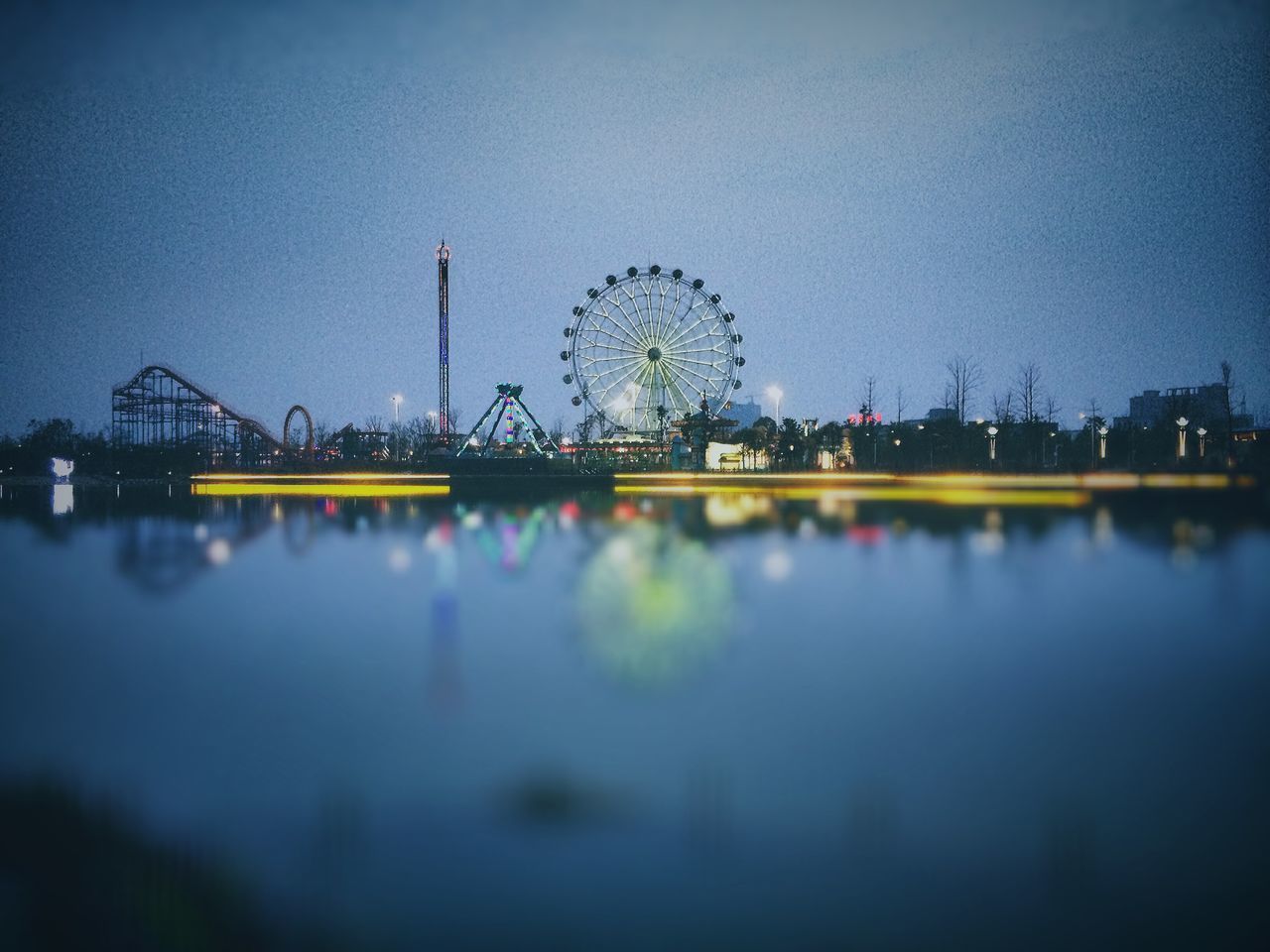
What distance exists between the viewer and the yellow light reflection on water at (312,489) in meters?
44.0

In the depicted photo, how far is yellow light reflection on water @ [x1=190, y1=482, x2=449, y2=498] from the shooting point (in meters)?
44.0

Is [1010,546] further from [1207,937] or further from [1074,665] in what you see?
[1207,937]

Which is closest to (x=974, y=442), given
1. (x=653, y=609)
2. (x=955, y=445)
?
(x=955, y=445)

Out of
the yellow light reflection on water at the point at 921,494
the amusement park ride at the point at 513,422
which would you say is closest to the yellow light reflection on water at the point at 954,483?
the yellow light reflection on water at the point at 921,494

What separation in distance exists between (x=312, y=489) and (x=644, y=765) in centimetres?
4860

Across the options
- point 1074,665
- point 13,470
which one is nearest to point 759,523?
point 1074,665

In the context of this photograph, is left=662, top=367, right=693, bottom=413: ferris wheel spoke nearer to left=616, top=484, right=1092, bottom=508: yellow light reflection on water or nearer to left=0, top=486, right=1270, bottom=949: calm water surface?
left=616, top=484, right=1092, bottom=508: yellow light reflection on water

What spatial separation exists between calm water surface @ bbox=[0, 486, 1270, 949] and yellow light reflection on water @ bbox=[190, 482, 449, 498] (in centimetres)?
3333

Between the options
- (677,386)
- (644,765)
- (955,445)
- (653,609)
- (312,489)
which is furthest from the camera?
(955,445)

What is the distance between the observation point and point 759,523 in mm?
21328

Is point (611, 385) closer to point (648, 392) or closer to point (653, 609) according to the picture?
point (648, 392)

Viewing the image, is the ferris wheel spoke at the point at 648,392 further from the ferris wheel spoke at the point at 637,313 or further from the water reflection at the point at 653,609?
the water reflection at the point at 653,609

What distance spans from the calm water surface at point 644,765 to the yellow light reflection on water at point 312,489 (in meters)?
33.3

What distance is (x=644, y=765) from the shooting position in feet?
16.1
